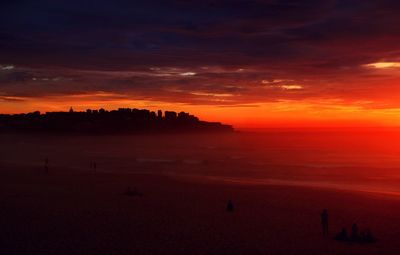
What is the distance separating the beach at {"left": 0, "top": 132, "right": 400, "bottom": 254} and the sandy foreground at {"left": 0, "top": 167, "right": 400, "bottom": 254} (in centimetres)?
4

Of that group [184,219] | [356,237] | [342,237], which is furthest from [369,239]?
[184,219]

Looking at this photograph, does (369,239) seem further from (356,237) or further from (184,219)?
(184,219)

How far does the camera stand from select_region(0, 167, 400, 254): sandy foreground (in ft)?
59.6

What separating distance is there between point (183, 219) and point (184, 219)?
0.06m

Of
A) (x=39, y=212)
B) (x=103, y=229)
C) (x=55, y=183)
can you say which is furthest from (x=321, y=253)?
(x=55, y=183)

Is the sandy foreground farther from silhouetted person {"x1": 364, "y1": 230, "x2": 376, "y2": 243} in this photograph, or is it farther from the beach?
silhouetted person {"x1": 364, "y1": 230, "x2": 376, "y2": 243}

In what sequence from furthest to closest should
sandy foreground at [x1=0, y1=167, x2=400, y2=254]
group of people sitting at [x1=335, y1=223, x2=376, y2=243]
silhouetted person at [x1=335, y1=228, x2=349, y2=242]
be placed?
silhouetted person at [x1=335, y1=228, x2=349, y2=242] < group of people sitting at [x1=335, y1=223, x2=376, y2=243] < sandy foreground at [x1=0, y1=167, x2=400, y2=254]

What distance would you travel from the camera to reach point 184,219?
917 inches

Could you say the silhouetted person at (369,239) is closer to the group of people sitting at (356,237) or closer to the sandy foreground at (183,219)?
the group of people sitting at (356,237)

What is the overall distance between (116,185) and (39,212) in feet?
43.4

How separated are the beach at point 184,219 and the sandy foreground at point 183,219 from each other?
0.04 metres

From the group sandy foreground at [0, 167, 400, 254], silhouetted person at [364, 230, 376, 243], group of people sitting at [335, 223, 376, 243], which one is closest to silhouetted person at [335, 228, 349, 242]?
group of people sitting at [335, 223, 376, 243]

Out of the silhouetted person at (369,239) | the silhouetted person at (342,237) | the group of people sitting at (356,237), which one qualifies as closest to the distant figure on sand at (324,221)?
the silhouetted person at (342,237)

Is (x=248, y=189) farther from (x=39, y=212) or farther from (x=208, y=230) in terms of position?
(x=39, y=212)
